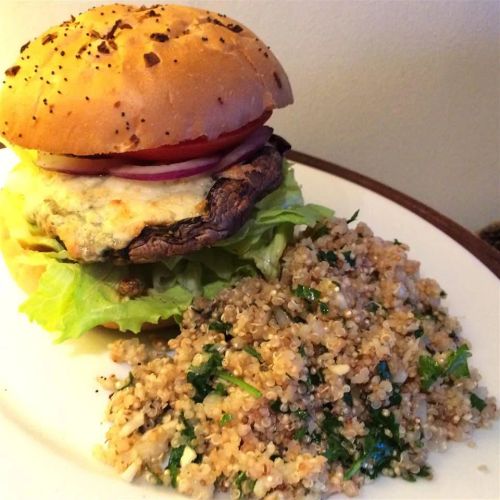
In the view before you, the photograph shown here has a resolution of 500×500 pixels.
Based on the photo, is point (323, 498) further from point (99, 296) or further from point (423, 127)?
point (423, 127)

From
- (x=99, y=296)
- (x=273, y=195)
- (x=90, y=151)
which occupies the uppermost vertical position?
(x=90, y=151)

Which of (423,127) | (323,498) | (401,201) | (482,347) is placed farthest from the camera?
(423,127)

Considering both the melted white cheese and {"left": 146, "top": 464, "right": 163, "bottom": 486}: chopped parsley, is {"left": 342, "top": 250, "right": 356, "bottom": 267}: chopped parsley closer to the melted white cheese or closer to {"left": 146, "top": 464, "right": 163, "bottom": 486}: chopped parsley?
the melted white cheese

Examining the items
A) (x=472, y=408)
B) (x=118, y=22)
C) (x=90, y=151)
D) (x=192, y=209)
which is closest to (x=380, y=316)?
(x=472, y=408)

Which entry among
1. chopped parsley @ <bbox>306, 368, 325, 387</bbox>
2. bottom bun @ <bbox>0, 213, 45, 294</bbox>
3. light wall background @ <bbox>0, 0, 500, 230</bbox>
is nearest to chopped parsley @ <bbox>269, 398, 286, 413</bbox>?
chopped parsley @ <bbox>306, 368, 325, 387</bbox>

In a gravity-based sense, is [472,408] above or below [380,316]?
→ below

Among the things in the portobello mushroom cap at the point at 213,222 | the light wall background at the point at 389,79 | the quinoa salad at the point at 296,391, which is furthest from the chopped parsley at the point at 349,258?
the light wall background at the point at 389,79

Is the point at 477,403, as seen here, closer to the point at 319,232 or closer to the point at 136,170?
the point at 319,232
